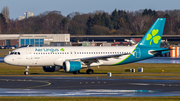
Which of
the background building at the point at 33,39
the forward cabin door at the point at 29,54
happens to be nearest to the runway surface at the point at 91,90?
the forward cabin door at the point at 29,54

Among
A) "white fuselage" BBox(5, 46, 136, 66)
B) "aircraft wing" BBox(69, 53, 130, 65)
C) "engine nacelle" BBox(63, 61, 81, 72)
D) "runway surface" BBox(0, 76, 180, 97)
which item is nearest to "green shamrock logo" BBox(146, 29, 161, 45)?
"white fuselage" BBox(5, 46, 136, 66)

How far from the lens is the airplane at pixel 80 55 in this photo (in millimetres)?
42656

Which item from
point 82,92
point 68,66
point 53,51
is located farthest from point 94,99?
point 53,51

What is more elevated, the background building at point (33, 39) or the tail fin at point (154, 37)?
the background building at point (33, 39)

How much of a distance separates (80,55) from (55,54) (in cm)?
367

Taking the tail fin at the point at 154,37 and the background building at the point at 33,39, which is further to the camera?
the background building at the point at 33,39

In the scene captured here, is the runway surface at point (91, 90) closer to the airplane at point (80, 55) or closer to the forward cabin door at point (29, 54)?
the airplane at point (80, 55)

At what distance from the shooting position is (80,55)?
44.6m

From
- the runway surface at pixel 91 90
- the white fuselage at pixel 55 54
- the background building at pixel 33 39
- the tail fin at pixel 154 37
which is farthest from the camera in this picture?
the background building at pixel 33 39

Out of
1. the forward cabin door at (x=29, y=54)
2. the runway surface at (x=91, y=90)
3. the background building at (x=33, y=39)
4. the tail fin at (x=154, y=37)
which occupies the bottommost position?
the runway surface at (x=91, y=90)

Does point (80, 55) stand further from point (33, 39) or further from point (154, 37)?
point (33, 39)

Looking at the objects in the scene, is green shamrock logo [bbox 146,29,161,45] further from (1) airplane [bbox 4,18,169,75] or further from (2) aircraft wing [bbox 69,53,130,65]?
(2) aircraft wing [bbox 69,53,130,65]

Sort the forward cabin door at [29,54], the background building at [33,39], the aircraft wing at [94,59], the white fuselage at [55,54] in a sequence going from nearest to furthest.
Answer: the aircraft wing at [94,59] → the white fuselage at [55,54] → the forward cabin door at [29,54] → the background building at [33,39]

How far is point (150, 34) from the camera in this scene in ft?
156
